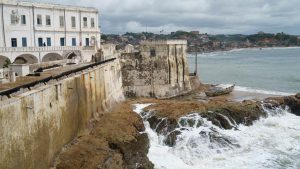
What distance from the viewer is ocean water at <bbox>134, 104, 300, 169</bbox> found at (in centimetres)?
2402

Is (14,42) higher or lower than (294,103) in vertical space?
higher

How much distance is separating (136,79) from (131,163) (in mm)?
21465

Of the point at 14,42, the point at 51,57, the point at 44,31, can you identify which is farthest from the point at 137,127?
the point at 44,31

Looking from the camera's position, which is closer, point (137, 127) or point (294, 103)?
point (137, 127)

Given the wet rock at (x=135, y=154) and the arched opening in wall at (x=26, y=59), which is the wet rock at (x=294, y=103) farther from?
the arched opening in wall at (x=26, y=59)

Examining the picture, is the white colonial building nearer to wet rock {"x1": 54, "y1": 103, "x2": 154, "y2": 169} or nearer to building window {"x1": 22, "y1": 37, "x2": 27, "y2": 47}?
building window {"x1": 22, "y1": 37, "x2": 27, "y2": 47}

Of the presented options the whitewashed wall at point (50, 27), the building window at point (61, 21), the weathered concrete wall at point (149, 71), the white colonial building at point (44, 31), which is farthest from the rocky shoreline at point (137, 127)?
the building window at point (61, 21)

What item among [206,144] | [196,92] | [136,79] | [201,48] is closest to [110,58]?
[136,79]

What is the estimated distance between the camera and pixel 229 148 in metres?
26.7

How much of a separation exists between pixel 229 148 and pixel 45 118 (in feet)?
45.4

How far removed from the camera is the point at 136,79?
1687 inches

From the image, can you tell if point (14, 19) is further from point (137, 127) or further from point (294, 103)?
point (294, 103)

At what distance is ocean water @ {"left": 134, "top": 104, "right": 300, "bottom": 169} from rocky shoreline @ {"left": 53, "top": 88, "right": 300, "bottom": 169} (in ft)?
1.59

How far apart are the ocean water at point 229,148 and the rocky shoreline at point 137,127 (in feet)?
1.59
